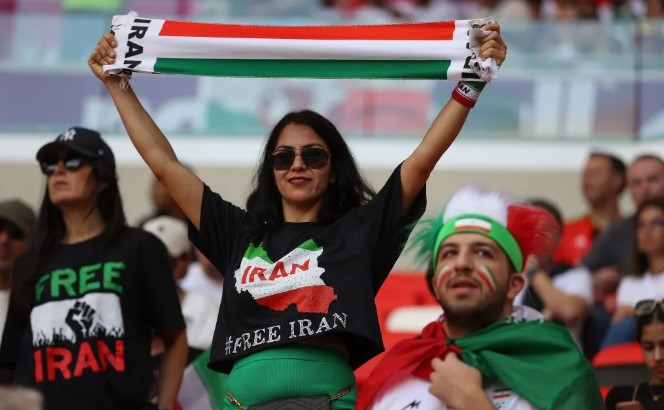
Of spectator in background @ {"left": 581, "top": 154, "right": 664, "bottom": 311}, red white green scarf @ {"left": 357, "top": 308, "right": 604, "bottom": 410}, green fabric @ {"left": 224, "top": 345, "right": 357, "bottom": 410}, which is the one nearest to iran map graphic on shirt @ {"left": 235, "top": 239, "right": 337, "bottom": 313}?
green fabric @ {"left": 224, "top": 345, "right": 357, "bottom": 410}

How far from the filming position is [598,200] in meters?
10.1

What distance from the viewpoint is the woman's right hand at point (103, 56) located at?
5758mm

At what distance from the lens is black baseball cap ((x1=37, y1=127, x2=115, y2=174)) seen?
6340 mm

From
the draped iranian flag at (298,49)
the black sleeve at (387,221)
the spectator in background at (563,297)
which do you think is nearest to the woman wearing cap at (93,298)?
the draped iranian flag at (298,49)

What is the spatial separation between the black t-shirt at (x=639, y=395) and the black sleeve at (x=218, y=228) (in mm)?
1782

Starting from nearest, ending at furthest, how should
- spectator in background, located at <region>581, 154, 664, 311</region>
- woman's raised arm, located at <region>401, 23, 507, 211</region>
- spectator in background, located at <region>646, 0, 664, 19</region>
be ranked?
woman's raised arm, located at <region>401, 23, 507, 211</region> → spectator in background, located at <region>581, 154, 664, 311</region> → spectator in background, located at <region>646, 0, 664, 19</region>

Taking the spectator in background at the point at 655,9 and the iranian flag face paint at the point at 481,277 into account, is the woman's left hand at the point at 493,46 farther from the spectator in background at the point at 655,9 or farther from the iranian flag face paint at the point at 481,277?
the spectator in background at the point at 655,9

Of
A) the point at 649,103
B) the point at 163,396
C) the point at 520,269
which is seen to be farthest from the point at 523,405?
the point at 649,103

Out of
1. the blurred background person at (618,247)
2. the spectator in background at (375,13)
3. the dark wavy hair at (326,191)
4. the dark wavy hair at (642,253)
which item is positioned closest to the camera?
the dark wavy hair at (326,191)

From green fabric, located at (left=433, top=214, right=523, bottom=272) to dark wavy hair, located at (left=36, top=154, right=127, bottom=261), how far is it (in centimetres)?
124

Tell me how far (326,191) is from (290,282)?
47 cm

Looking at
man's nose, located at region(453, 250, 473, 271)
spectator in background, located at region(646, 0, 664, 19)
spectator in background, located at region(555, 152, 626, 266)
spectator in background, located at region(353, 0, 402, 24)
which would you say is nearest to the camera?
man's nose, located at region(453, 250, 473, 271)

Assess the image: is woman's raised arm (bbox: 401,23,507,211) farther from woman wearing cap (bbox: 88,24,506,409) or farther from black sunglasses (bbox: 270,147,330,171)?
black sunglasses (bbox: 270,147,330,171)

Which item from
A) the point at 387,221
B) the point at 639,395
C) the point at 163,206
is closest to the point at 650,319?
the point at 639,395
